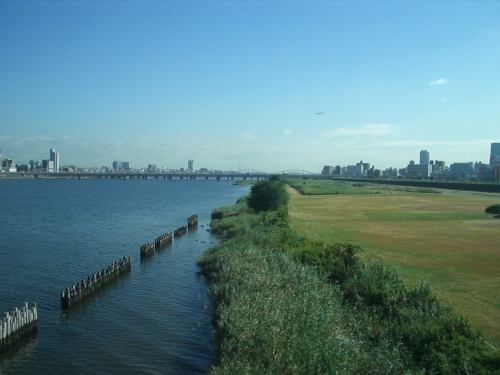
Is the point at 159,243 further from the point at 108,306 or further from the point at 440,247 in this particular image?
the point at 440,247

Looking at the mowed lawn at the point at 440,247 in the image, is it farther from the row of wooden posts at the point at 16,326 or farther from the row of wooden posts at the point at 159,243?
the row of wooden posts at the point at 16,326

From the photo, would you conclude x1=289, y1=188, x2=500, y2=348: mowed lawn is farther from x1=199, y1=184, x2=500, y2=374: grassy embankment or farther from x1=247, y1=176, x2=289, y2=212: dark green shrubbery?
A: x1=247, y1=176, x2=289, y2=212: dark green shrubbery

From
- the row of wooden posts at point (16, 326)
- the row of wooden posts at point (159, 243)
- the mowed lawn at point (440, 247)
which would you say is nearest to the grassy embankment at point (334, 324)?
the mowed lawn at point (440, 247)

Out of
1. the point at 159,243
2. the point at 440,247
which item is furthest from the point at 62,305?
the point at 440,247

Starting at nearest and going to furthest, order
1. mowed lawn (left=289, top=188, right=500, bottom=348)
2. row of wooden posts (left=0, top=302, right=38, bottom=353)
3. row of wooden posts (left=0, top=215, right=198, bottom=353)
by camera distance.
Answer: row of wooden posts (left=0, top=302, right=38, bottom=353), row of wooden posts (left=0, top=215, right=198, bottom=353), mowed lawn (left=289, top=188, right=500, bottom=348)

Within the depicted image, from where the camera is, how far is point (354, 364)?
11.8m

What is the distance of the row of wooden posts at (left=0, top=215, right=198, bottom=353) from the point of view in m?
17.9

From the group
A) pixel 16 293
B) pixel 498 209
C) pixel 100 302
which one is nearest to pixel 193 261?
pixel 100 302

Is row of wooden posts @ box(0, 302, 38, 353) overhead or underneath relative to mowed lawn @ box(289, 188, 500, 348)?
underneath

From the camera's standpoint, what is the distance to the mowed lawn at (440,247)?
19812 mm

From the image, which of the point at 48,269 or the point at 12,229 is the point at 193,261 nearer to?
the point at 48,269

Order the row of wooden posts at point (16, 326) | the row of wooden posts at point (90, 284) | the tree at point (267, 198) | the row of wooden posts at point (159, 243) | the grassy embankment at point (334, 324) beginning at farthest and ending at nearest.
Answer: the tree at point (267, 198)
the row of wooden posts at point (159, 243)
the row of wooden posts at point (90, 284)
the row of wooden posts at point (16, 326)
the grassy embankment at point (334, 324)

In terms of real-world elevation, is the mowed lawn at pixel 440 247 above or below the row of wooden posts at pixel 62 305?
above

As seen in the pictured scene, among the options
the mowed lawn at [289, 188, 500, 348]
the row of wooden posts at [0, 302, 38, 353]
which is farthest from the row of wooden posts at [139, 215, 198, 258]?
the row of wooden posts at [0, 302, 38, 353]
